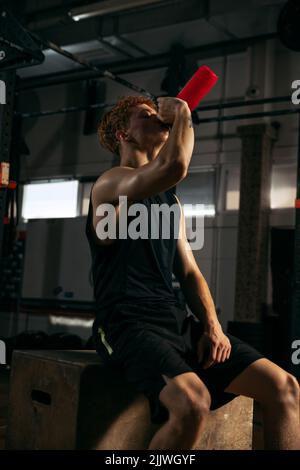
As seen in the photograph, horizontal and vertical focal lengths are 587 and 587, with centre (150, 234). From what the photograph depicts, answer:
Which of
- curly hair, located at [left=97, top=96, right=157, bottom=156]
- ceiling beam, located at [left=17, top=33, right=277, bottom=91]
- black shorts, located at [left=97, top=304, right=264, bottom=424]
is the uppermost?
ceiling beam, located at [left=17, top=33, right=277, bottom=91]

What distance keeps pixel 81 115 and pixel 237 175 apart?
8.22 ft

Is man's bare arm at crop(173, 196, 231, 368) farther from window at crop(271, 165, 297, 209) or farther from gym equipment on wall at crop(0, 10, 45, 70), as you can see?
window at crop(271, 165, 297, 209)

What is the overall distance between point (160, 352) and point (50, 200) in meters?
6.82

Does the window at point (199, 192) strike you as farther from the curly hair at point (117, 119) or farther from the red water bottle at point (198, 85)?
the red water bottle at point (198, 85)

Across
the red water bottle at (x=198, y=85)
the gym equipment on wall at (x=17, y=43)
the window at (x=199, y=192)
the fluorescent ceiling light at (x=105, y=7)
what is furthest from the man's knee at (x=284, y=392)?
the window at (x=199, y=192)

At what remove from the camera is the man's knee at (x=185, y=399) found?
154 centimetres

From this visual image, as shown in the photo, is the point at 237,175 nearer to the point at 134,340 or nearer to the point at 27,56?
the point at 27,56

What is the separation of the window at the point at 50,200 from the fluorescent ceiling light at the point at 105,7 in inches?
123

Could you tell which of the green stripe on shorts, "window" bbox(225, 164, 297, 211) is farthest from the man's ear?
"window" bbox(225, 164, 297, 211)

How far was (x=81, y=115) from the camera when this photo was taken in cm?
810

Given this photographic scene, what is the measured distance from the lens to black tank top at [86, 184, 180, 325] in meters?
1.83

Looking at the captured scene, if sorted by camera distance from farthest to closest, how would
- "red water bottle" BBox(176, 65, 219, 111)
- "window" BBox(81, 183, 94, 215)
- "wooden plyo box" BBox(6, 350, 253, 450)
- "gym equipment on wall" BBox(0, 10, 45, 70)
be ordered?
"window" BBox(81, 183, 94, 215), "gym equipment on wall" BBox(0, 10, 45, 70), "red water bottle" BBox(176, 65, 219, 111), "wooden plyo box" BBox(6, 350, 253, 450)

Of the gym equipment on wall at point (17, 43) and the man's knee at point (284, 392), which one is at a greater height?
the gym equipment on wall at point (17, 43)

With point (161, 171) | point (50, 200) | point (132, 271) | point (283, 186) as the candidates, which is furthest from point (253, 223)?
point (161, 171)
